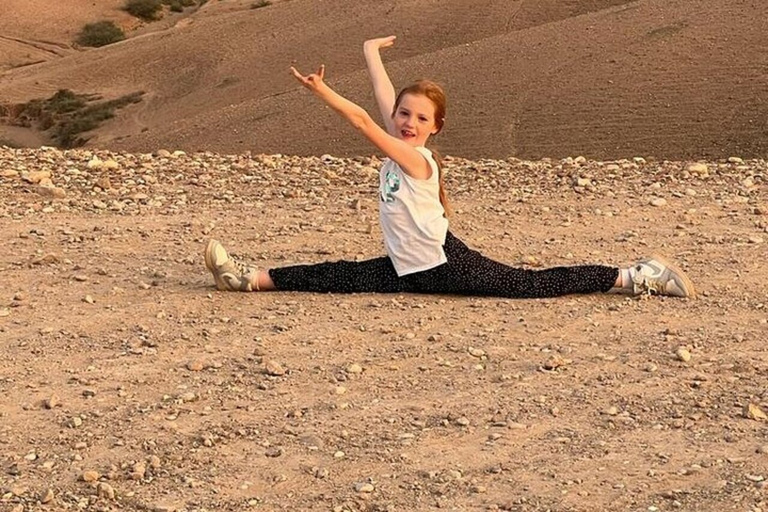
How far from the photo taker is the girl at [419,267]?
701 cm

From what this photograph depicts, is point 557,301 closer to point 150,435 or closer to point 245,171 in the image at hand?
point 150,435

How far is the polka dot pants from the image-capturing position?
7219mm

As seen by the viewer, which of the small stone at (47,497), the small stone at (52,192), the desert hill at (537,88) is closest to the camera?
the small stone at (47,497)

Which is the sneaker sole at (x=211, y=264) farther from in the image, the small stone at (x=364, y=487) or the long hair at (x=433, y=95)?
the small stone at (x=364, y=487)

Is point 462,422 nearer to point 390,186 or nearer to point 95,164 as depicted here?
point 390,186

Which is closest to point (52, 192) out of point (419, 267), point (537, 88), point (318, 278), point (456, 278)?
point (318, 278)

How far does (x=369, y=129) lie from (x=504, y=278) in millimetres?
1233

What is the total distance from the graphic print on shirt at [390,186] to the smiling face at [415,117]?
0.19m

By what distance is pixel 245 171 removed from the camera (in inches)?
428

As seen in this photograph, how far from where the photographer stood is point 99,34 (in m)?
52.2

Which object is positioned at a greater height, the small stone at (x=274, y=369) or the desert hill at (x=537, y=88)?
the small stone at (x=274, y=369)

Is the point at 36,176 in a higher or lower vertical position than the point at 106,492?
lower

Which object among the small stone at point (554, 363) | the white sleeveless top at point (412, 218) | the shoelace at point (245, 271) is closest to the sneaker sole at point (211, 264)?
the shoelace at point (245, 271)

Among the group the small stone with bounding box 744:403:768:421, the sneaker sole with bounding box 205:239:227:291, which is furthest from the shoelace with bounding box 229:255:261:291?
the small stone with bounding box 744:403:768:421
